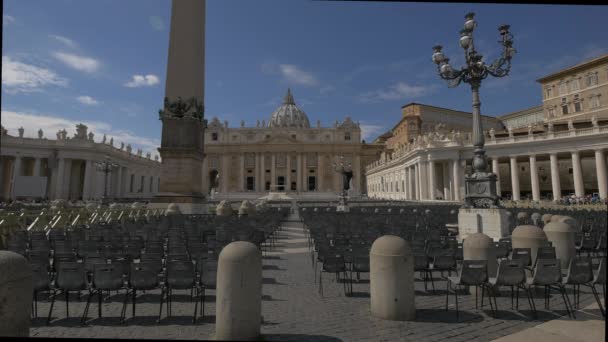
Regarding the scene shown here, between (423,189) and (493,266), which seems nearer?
(493,266)

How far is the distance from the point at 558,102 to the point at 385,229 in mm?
65785

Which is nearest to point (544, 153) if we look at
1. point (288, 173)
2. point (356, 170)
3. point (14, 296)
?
point (14, 296)

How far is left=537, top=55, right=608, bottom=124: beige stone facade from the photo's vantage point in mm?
49344

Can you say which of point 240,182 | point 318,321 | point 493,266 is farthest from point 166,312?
point 240,182

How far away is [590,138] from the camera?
36.4 metres

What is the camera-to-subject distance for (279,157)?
10012 cm

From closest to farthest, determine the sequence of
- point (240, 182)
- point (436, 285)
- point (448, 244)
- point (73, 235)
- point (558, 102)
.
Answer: point (436, 285), point (448, 244), point (73, 235), point (558, 102), point (240, 182)

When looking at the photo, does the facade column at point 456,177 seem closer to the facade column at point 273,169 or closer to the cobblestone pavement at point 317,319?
the cobblestone pavement at point 317,319

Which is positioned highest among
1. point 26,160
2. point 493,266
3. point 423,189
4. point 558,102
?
point 558,102

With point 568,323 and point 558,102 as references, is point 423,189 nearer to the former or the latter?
point 558,102

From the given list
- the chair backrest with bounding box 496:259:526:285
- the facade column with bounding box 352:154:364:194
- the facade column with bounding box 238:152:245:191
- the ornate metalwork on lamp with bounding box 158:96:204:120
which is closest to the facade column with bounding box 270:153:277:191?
the facade column with bounding box 238:152:245:191

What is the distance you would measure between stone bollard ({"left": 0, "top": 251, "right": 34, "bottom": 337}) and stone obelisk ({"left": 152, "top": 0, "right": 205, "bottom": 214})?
18754 mm

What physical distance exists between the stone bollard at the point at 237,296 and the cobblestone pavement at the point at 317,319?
0.48m

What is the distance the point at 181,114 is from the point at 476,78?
17.4m
